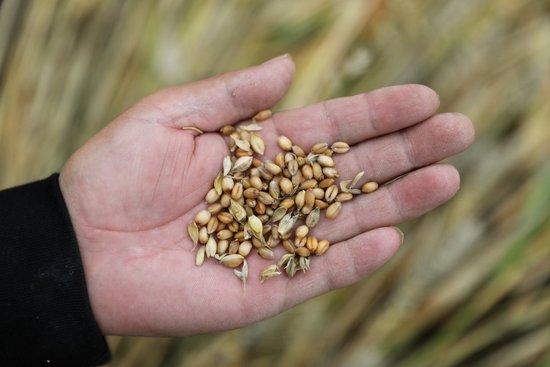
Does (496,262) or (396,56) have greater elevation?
(396,56)

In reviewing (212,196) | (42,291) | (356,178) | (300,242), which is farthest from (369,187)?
(42,291)

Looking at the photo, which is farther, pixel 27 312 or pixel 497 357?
pixel 497 357

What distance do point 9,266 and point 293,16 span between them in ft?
1.97

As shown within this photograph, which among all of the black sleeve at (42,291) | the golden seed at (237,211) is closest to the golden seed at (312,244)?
the golden seed at (237,211)

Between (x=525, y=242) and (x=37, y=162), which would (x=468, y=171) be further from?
(x=37, y=162)

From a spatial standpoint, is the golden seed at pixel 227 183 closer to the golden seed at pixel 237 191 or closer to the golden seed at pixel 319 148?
the golden seed at pixel 237 191

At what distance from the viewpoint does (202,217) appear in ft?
3.30

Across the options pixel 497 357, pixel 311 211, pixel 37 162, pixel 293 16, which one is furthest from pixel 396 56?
pixel 37 162

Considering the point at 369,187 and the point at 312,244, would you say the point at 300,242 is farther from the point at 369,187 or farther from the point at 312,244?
the point at 369,187

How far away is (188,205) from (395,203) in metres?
0.30

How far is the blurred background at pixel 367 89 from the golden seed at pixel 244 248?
195 millimetres

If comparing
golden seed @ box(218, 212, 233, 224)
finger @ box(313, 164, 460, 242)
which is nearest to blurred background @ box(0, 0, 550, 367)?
finger @ box(313, 164, 460, 242)

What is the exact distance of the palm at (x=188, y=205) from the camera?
969 millimetres

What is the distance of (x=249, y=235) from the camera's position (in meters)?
1.01
